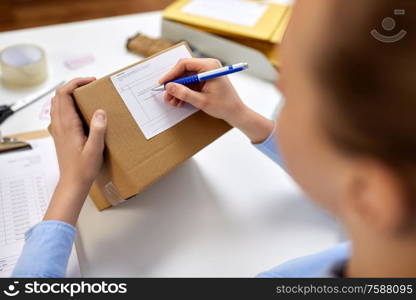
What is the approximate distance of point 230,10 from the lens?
1.11 m

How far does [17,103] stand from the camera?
35.8 inches

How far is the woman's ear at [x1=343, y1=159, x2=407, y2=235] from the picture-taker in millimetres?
323

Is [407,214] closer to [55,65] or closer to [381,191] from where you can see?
A: [381,191]

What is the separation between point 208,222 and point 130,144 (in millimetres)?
→ 206

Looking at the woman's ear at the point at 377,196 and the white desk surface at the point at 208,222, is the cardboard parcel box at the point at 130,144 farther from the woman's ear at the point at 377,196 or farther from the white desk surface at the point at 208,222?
the woman's ear at the point at 377,196

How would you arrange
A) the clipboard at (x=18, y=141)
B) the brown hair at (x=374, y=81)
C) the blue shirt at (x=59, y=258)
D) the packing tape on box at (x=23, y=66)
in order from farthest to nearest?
1. the packing tape on box at (x=23, y=66)
2. the clipboard at (x=18, y=141)
3. the blue shirt at (x=59, y=258)
4. the brown hair at (x=374, y=81)

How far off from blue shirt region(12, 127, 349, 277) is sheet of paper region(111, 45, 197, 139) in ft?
0.67

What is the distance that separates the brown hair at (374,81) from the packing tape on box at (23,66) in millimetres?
771

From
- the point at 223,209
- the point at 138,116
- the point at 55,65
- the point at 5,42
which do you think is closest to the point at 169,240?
the point at 223,209

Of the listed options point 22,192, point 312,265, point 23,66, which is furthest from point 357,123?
point 23,66

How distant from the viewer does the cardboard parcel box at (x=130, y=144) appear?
65 cm

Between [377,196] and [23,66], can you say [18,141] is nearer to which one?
[23,66]

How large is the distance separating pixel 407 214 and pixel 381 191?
29 millimetres

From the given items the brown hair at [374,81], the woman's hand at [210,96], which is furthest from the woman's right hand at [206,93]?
the brown hair at [374,81]
